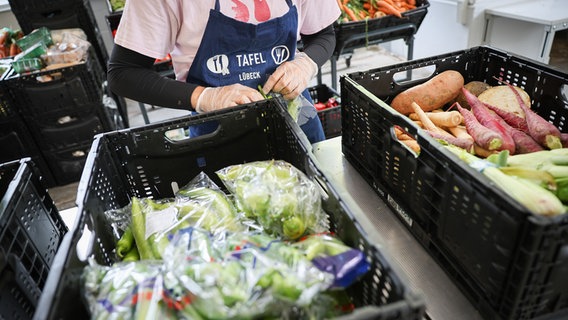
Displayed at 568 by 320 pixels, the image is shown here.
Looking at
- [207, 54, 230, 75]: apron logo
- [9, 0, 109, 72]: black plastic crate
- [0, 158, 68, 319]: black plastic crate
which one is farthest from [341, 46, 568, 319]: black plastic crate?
[9, 0, 109, 72]: black plastic crate

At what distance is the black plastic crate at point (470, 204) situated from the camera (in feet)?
2.03

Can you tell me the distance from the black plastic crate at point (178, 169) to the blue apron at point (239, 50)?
7.4 inches

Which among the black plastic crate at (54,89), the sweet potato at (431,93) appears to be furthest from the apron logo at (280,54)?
the black plastic crate at (54,89)

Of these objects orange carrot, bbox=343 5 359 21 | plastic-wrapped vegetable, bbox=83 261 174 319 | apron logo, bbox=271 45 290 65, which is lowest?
orange carrot, bbox=343 5 359 21

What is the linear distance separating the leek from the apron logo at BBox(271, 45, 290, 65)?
79 centimetres

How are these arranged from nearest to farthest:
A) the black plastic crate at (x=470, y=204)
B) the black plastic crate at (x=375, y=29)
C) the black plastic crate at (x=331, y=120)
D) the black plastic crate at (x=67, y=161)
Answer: the black plastic crate at (x=470, y=204) → the black plastic crate at (x=331, y=120) → the black plastic crate at (x=67, y=161) → the black plastic crate at (x=375, y=29)

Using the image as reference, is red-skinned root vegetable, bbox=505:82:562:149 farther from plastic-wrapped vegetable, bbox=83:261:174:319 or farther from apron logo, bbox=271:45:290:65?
plastic-wrapped vegetable, bbox=83:261:174:319

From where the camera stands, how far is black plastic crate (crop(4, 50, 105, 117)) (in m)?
2.50

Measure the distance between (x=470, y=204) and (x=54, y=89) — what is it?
2710mm

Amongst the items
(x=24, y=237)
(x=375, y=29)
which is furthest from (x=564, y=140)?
(x=375, y=29)

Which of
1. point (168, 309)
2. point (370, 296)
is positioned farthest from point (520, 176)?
point (168, 309)

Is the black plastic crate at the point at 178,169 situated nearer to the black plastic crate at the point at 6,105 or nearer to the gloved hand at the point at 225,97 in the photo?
the gloved hand at the point at 225,97

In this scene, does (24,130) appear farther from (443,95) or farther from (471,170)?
(471,170)

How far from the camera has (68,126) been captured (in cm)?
273
